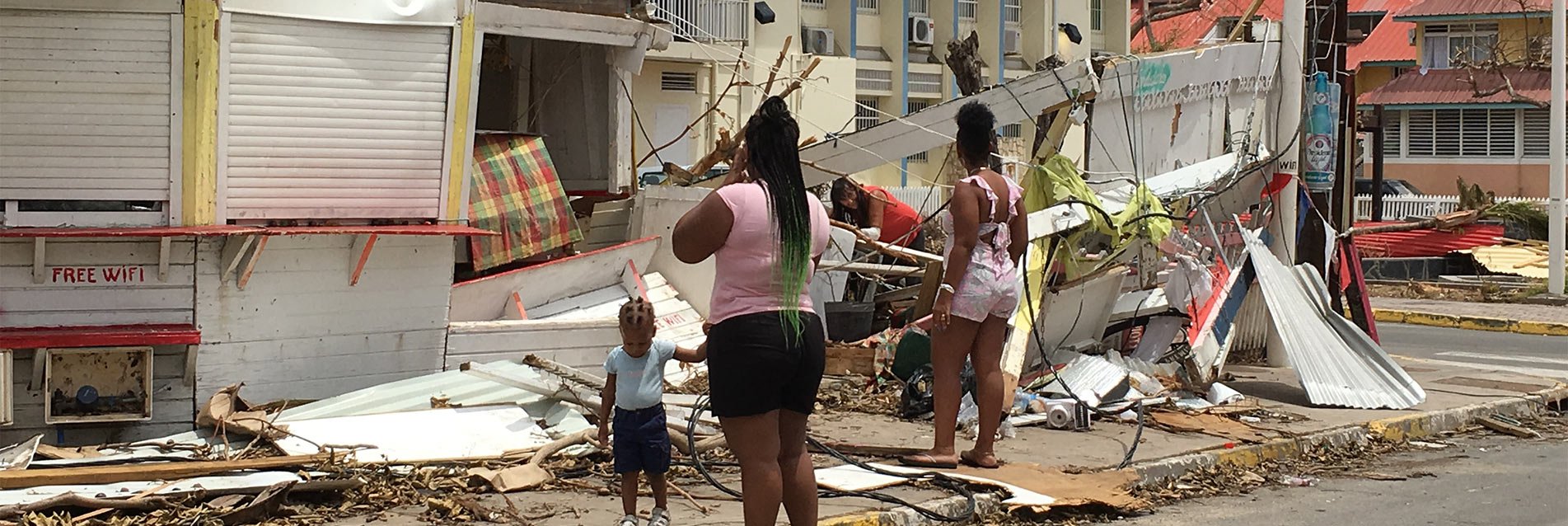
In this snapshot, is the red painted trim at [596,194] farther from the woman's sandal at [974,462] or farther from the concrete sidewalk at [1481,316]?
the concrete sidewalk at [1481,316]

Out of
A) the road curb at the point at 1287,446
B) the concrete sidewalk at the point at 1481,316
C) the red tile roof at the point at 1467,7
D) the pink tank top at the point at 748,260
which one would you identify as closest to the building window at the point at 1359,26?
the road curb at the point at 1287,446

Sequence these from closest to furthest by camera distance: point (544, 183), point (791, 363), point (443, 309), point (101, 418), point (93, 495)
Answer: point (791, 363) < point (93, 495) < point (101, 418) < point (443, 309) < point (544, 183)

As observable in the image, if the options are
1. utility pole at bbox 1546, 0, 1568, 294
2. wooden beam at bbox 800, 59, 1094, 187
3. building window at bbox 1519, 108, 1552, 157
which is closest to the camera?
wooden beam at bbox 800, 59, 1094, 187

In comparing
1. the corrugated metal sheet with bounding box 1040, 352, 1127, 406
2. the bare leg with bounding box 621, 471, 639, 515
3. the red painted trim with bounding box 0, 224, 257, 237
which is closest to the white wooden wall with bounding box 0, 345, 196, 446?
the red painted trim with bounding box 0, 224, 257, 237

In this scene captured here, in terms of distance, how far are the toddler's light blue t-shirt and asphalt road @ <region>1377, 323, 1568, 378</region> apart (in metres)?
8.40

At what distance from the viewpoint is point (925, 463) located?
7727mm

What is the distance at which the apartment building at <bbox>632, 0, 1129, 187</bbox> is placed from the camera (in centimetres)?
3047

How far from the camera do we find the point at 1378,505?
764 cm

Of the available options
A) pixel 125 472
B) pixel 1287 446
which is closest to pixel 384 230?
pixel 125 472

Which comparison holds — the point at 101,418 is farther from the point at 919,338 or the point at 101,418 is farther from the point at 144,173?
the point at 919,338

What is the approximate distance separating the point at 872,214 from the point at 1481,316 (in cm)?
830

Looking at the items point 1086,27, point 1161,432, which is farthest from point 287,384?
point 1086,27

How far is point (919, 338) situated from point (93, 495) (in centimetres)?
510

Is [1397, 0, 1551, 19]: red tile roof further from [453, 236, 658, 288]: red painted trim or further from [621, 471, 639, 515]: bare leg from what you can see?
[621, 471, 639, 515]: bare leg
